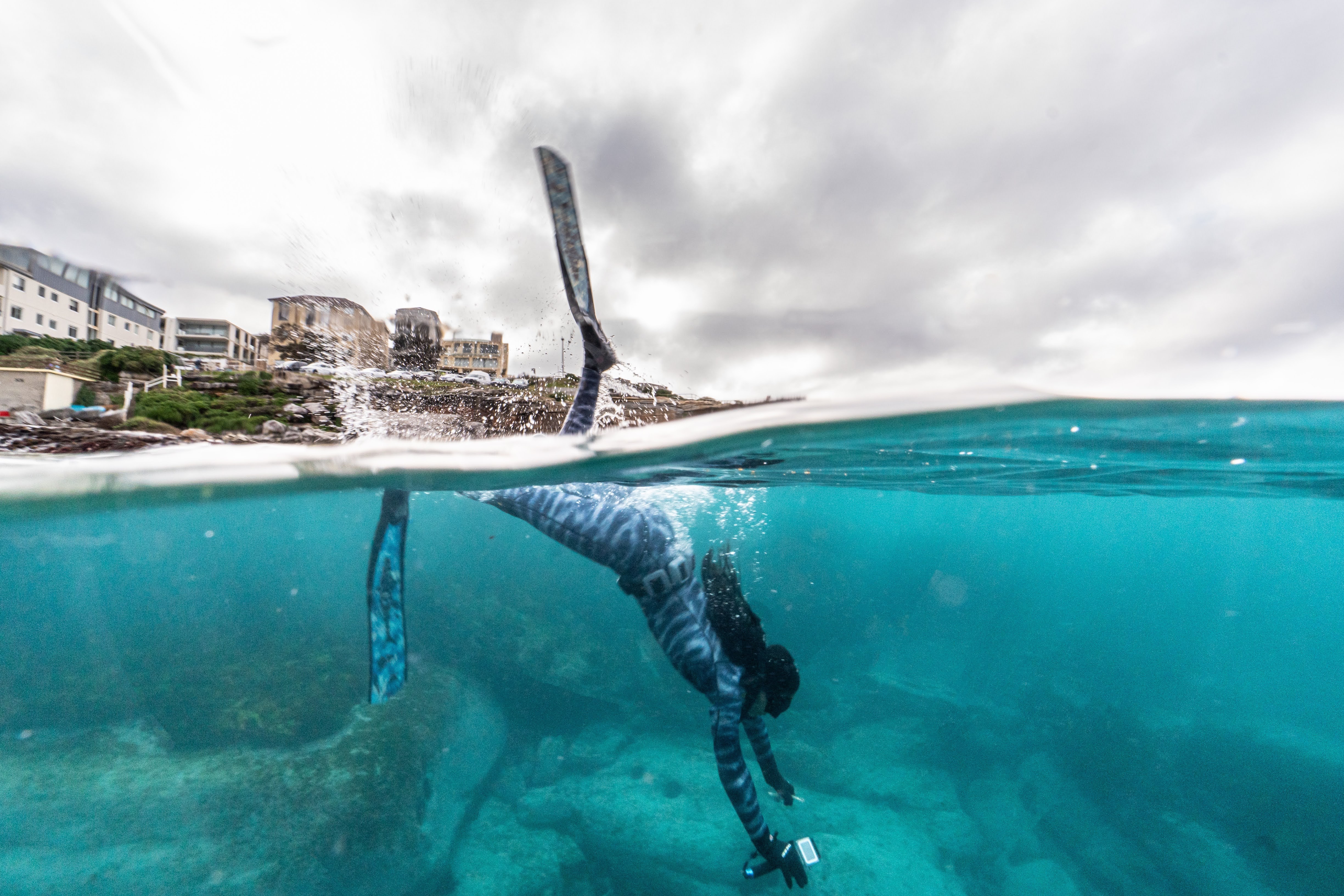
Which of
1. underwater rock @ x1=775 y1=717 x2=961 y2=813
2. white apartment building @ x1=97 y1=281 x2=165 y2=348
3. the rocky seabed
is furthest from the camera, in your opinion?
underwater rock @ x1=775 y1=717 x2=961 y2=813

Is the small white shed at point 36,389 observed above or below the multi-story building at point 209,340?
below

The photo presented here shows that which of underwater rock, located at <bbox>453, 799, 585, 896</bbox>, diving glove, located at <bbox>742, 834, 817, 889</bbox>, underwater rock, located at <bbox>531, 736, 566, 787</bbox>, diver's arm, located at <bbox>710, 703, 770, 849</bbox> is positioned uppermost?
diver's arm, located at <bbox>710, 703, 770, 849</bbox>

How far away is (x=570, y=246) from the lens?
479 cm

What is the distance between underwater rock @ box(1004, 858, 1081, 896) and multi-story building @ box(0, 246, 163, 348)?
52.9 ft

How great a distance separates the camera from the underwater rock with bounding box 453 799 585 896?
8.52 m

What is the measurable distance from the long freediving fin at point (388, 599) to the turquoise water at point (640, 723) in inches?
37.6

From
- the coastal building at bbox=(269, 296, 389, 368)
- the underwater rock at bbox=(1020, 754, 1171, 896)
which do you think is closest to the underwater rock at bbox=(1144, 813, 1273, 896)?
the underwater rock at bbox=(1020, 754, 1171, 896)

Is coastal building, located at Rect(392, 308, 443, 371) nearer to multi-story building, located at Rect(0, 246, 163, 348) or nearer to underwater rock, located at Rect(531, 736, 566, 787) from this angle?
multi-story building, located at Rect(0, 246, 163, 348)

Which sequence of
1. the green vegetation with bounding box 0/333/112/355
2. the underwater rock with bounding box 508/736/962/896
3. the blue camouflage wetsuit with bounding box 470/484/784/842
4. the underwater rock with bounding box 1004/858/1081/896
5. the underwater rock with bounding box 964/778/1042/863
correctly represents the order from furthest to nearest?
the underwater rock with bounding box 964/778/1042/863 → the underwater rock with bounding box 1004/858/1081/896 → the underwater rock with bounding box 508/736/962/896 → the blue camouflage wetsuit with bounding box 470/484/784/842 → the green vegetation with bounding box 0/333/112/355

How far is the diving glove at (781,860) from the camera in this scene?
247 inches

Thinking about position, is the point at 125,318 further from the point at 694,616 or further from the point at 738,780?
the point at 738,780

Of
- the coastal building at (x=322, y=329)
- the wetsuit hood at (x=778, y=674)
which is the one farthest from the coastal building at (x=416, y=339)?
the wetsuit hood at (x=778, y=674)

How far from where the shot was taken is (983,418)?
332 inches

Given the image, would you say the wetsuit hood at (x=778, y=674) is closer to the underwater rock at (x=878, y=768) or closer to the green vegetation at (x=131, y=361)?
the underwater rock at (x=878, y=768)
